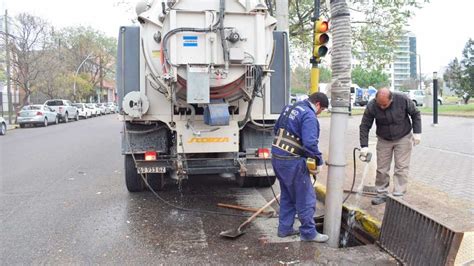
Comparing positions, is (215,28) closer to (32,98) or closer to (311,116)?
(311,116)

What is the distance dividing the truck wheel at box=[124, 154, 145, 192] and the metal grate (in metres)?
4.10

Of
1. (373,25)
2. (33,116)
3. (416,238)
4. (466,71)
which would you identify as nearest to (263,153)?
(416,238)

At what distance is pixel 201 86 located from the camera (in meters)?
5.72

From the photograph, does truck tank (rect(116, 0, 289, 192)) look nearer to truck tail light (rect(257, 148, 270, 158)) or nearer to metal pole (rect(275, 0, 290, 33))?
truck tail light (rect(257, 148, 270, 158))

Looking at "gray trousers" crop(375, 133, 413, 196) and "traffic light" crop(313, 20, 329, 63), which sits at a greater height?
"traffic light" crop(313, 20, 329, 63)

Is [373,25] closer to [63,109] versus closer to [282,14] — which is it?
[282,14]

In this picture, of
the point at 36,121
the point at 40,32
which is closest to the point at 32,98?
the point at 40,32

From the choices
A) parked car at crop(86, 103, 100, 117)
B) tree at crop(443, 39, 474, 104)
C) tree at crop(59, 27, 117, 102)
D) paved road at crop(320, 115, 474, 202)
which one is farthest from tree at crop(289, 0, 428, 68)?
tree at crop(59, 27, 117, 102)

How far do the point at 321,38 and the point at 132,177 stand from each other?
378cm

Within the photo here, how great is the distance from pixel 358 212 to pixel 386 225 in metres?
0.82

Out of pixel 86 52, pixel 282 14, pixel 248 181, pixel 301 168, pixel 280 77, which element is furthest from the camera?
pixel 86 52

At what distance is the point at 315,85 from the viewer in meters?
7.38

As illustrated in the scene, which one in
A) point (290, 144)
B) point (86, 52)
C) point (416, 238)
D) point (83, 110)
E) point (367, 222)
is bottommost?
point (367, 222)

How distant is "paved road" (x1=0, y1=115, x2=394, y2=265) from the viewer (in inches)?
187
